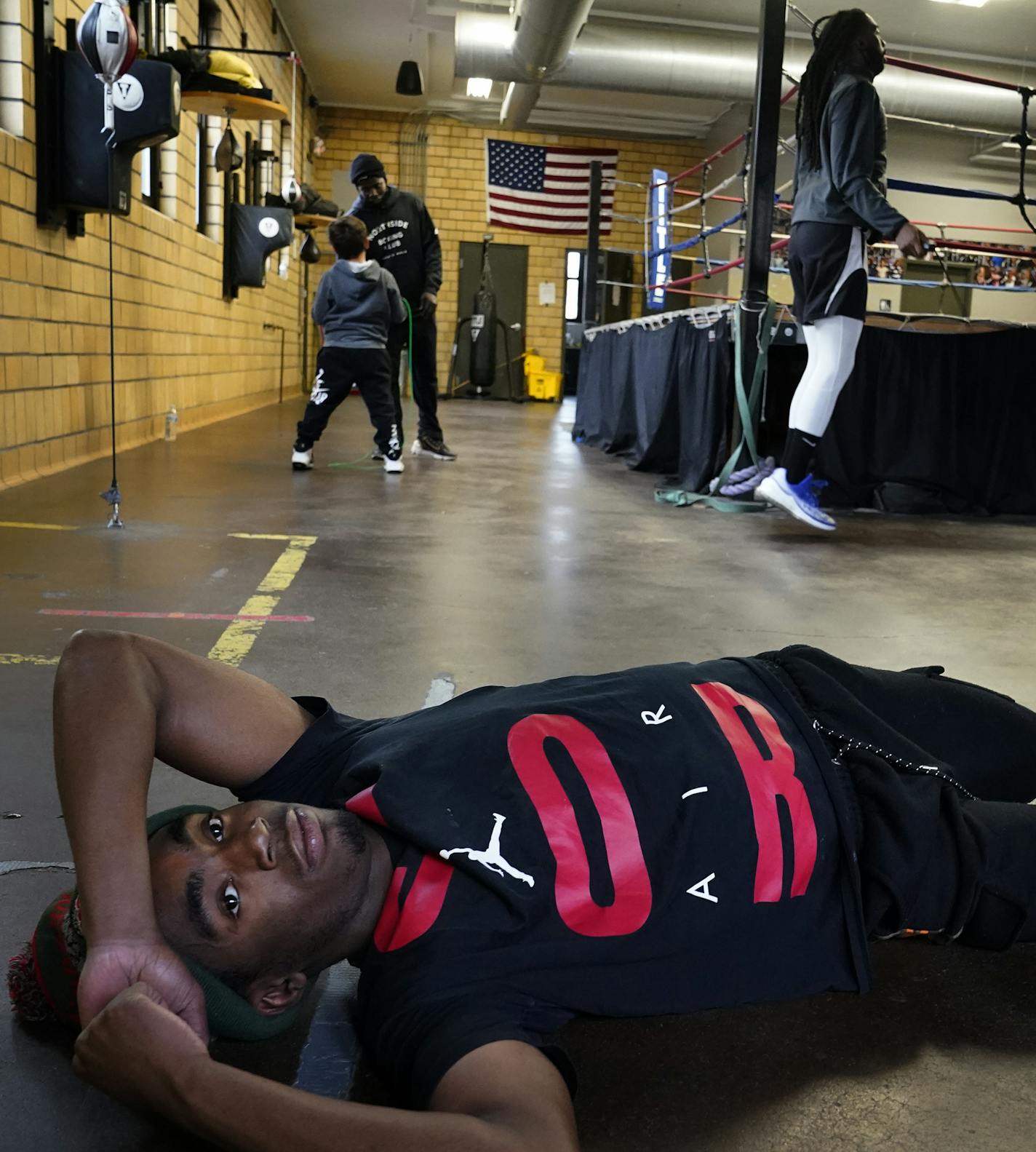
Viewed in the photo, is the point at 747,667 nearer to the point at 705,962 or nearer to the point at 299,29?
the point at 705,962

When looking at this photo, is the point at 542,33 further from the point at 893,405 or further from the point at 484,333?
the point at 484,333

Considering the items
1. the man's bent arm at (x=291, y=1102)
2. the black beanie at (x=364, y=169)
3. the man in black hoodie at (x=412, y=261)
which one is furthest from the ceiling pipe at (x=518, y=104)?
the man's bent arm at (x=291, y=1102)

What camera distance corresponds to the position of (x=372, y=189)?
6660 millimetres

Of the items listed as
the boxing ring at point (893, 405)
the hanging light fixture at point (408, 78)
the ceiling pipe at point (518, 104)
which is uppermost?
the ceiling pipe at point (518, 104)

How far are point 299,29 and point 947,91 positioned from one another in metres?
6.88

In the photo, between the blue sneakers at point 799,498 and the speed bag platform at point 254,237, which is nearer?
the blue sneakers at point 799,498

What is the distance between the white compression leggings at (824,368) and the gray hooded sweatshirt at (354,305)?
242 cm

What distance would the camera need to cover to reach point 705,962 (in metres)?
1.21

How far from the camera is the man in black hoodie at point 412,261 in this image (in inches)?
268

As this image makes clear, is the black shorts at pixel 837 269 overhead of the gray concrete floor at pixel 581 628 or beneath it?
overhead

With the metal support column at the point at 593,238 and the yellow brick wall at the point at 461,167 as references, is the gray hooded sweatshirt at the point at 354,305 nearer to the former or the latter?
the metal support column at the point at 593,238

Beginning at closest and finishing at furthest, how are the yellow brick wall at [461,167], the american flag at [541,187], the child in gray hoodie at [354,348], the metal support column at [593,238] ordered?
the child in gray hoodie at [354,348]
the metal support column at [593,238]
the american flag at [541,187]
the yellow brick wall at [461,167]

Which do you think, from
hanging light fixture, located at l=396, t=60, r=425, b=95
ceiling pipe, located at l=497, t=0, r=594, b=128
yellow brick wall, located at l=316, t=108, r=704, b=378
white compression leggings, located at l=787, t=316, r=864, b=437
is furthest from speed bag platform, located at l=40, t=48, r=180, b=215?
yellow brick wall, located at l=316, t=108, r=704, b=378

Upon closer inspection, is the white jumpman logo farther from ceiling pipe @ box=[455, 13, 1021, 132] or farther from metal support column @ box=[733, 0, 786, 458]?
ceiling pipe @ box=[455, 13, 1021, 132]
